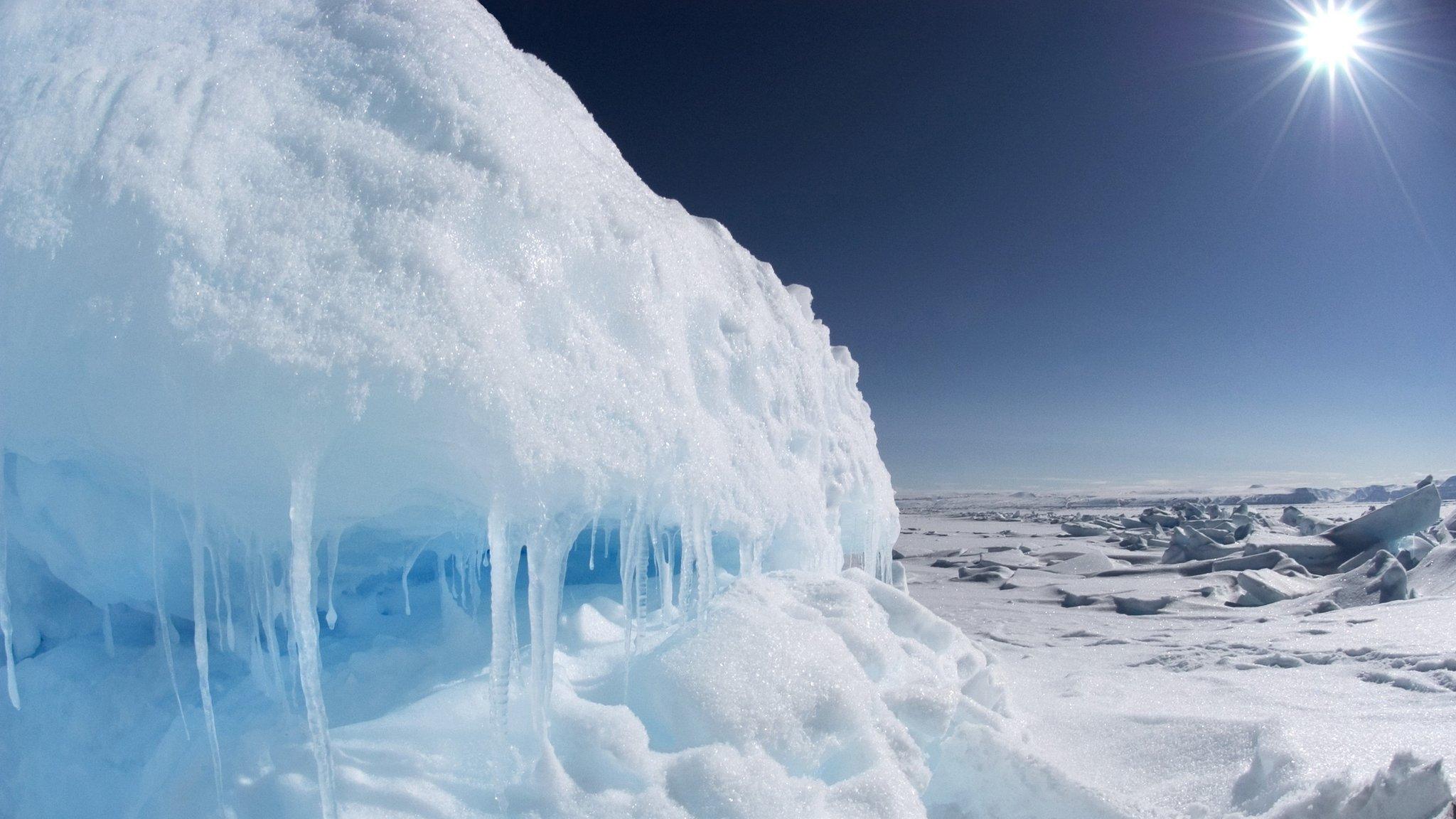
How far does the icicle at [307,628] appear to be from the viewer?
161cm

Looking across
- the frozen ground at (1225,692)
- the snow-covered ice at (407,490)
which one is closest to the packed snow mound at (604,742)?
the snow-covered ice at (407,490)

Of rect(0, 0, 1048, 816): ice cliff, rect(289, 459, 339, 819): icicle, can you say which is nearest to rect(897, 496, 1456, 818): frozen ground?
rect(0, 0, 1048, 816): ice cliff

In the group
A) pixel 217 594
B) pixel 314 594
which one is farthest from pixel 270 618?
pixel 217 594

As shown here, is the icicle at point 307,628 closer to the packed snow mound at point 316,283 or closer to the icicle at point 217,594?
the packed snow mound at point 316,283

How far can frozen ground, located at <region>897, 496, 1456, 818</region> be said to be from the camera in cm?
217

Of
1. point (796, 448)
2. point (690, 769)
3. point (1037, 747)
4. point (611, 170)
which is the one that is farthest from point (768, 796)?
point (611, 170)

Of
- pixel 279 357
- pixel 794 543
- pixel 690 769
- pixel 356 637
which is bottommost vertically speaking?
pixel 690 769

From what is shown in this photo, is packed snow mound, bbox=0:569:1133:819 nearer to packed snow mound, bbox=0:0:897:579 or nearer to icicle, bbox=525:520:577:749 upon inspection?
icicle, bbox=525:520:577:749

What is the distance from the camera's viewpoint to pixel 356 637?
273cm

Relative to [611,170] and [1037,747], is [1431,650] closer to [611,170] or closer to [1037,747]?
[1037,747]

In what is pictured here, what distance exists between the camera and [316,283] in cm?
170

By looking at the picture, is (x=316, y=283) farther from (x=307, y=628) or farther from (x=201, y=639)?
(x=201, y=639)

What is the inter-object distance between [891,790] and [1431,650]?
12.3 feet

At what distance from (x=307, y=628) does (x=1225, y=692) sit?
413 centimetres
